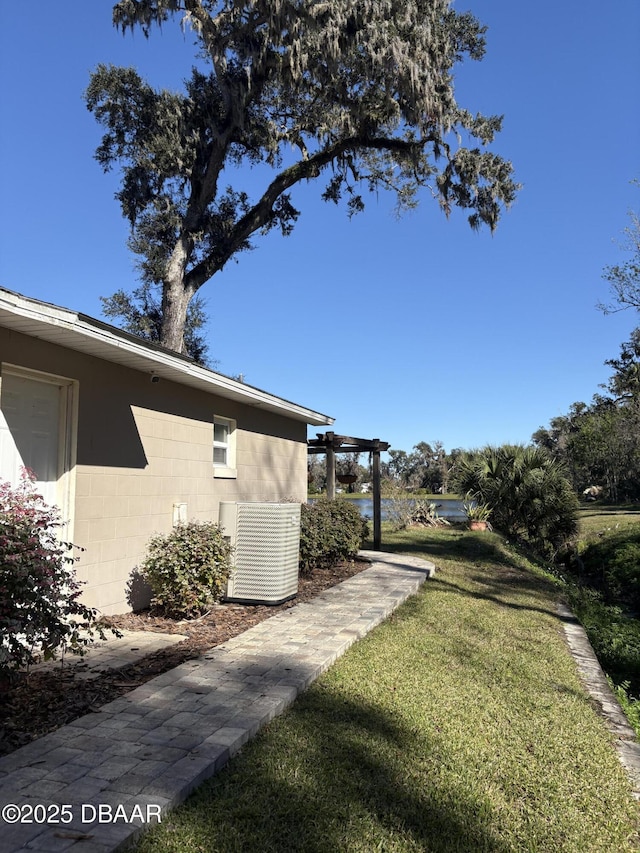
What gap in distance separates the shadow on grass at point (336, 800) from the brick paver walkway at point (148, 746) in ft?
0.48

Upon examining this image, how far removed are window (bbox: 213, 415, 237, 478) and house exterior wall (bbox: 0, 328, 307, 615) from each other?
0.66 feet

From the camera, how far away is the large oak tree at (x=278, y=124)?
13062mm

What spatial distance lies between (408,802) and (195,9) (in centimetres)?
1599

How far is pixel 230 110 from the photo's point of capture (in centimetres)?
1481

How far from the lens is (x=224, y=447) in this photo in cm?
898

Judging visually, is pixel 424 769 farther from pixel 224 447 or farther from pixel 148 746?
pixel 224 447

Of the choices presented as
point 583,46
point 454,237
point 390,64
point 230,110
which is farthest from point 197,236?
point 583,46

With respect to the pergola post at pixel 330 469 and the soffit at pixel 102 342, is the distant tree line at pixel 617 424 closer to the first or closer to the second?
the pergola post at pixel 330 469

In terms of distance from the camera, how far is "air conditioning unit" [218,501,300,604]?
669 cm

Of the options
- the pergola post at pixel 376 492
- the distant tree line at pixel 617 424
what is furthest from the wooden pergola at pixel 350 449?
the distant tree line at pixel 617 424

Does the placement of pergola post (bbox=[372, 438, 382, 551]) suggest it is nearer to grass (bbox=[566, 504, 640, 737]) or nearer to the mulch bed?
grass (bbox=[566, 504, 640, 737])

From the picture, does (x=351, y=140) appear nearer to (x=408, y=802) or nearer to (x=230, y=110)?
Result: (x=230, y=110)

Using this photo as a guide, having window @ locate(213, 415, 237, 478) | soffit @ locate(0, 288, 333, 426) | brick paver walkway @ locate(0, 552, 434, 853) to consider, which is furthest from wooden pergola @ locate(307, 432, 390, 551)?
brick paver walkway @ locate(0, 552, 434, 853)

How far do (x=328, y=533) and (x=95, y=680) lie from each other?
551 cm
